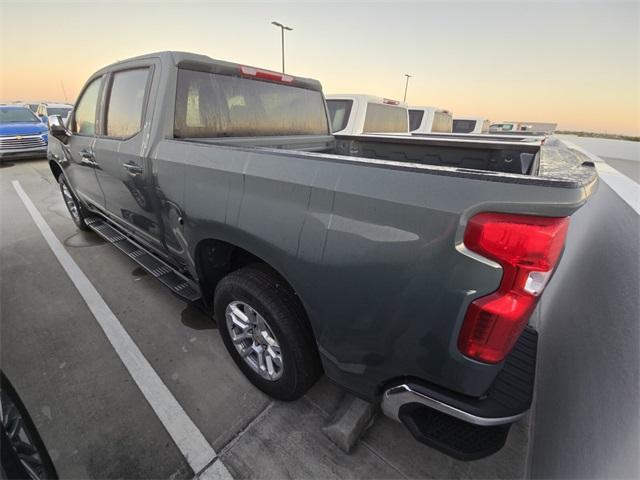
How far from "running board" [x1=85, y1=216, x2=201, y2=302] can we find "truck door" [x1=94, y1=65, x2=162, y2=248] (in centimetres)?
25

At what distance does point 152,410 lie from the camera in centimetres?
196

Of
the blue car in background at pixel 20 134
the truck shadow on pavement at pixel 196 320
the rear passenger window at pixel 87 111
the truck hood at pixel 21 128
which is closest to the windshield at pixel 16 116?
the blue car in background at pixel 20 134

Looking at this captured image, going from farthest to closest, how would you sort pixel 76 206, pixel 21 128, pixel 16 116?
1. pixel 16 116
2. pixel 21 128
3. pixel 76 206

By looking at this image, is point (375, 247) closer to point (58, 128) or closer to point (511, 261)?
A: point (511, 261)

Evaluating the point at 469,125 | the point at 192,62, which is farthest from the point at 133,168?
the point at 469,125

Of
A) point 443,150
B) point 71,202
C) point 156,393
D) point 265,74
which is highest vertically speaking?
Result: point 265,74

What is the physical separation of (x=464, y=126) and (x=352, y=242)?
1418cm

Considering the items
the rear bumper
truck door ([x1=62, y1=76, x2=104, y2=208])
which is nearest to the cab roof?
truck door ([x1=62, y1=76, x2=104, y2=208])

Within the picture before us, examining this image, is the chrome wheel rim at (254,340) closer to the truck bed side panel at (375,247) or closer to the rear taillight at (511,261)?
the truck bed side panel at (375,247)

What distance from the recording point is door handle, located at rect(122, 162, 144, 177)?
2.29m

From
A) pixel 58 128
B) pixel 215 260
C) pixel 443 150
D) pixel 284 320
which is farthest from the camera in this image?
pixel 58 128

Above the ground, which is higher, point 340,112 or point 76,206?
point 340,112

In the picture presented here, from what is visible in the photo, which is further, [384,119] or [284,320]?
[384,119]

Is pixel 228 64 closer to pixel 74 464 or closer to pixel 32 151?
pixel 74 464
